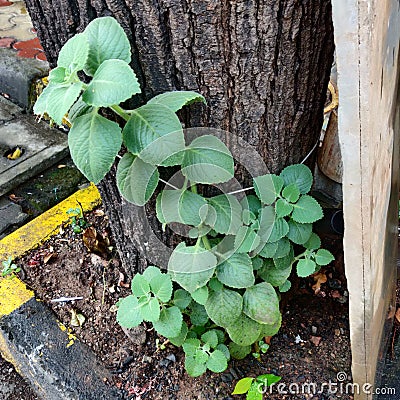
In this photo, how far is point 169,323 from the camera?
49.4 inches

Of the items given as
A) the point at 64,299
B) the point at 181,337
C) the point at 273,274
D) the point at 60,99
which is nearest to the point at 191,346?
the point at 181,337

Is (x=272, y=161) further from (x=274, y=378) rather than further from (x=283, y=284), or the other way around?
(x=274, y=378)

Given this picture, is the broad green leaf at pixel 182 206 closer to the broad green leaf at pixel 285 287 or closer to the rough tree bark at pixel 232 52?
the rough tree bark at pixel 232 52

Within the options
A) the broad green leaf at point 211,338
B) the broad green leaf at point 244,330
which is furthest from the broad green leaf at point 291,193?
the broad green leaf at point 211,338

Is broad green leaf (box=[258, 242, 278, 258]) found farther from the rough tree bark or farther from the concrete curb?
the concrete curb

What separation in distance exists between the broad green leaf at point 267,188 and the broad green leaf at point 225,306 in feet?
0.78

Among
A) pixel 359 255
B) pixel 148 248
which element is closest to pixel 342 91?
pixel 359 255

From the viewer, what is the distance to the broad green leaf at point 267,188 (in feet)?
3.94

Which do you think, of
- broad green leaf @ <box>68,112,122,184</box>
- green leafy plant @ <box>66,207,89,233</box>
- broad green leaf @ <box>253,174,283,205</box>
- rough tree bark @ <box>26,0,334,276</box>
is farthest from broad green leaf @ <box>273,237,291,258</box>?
green leafy plant @ <box>66,207,89,233</box>

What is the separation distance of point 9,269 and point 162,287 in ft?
2.42

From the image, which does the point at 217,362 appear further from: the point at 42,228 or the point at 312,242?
the point at 42,228

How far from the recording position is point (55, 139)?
8.48 feet

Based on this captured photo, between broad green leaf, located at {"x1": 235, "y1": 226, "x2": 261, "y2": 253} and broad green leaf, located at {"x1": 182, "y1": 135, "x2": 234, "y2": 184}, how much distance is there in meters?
0.18

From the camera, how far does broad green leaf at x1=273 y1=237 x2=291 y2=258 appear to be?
4.08 ft
